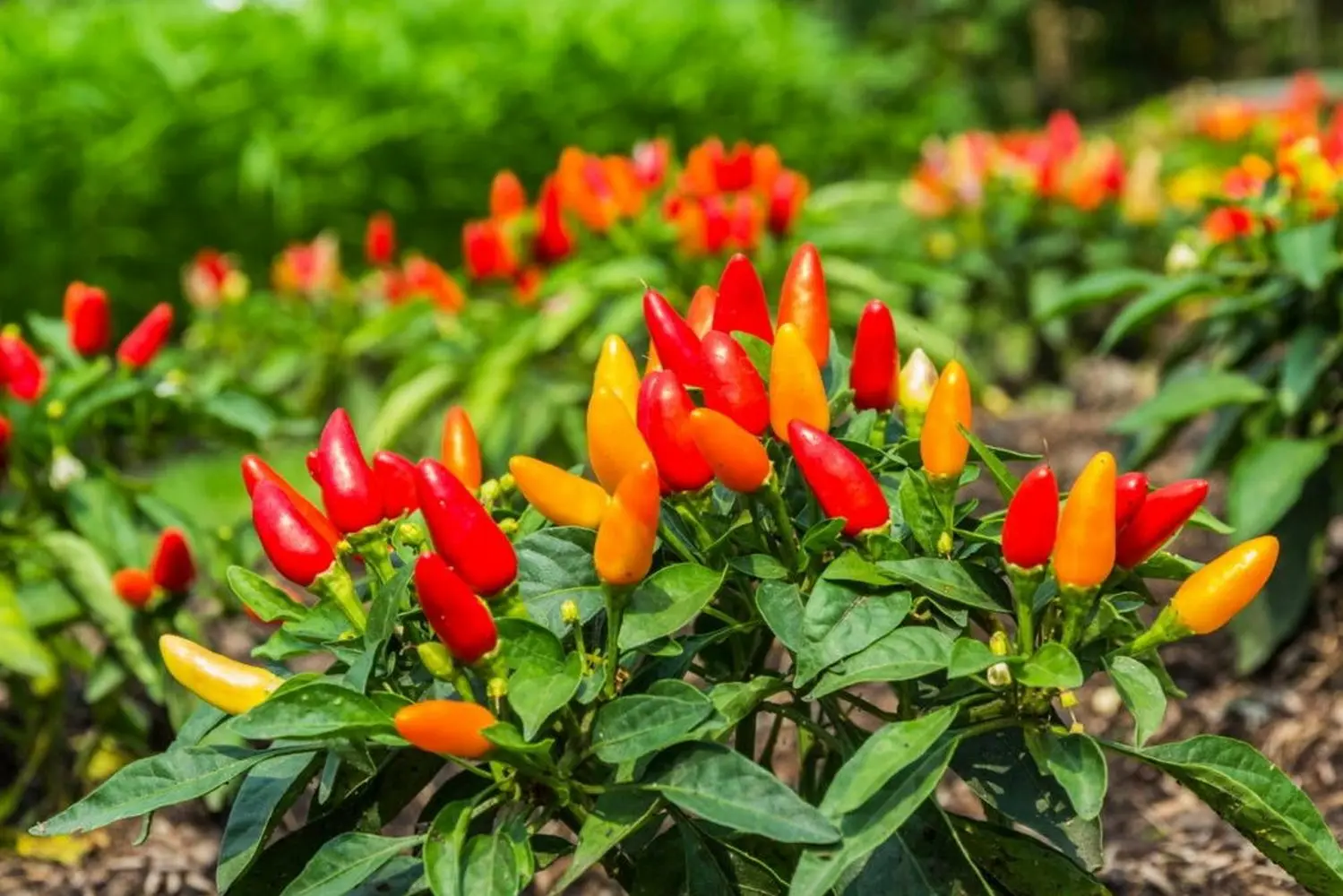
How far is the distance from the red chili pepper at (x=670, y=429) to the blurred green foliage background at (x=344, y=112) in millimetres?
4230

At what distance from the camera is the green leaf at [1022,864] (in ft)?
5.25

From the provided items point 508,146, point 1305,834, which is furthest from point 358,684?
point 508,146

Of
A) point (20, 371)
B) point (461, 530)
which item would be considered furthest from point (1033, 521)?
point (20, 371)

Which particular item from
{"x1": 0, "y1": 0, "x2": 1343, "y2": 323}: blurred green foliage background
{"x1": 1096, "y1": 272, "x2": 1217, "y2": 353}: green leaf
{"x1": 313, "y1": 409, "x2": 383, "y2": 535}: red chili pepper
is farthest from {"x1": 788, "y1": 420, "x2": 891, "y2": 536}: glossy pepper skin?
{"x1": 0, "y1": 0, "x2": 1343, "y2": 323}: blurred green foliage background

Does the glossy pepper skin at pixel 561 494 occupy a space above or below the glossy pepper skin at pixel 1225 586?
above

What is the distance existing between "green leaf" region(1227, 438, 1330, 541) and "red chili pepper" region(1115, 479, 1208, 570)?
1.28 m

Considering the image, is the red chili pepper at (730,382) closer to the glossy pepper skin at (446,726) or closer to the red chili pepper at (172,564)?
the glossy pepper skin at (446,726)

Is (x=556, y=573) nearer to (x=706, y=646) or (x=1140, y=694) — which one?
(x=706, y=646)

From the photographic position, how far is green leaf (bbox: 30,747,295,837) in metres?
1.45

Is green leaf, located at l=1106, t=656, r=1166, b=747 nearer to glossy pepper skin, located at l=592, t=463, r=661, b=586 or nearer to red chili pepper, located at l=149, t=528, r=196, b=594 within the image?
glossy pepper skin, located at l=592, t=463, r=661, b=586

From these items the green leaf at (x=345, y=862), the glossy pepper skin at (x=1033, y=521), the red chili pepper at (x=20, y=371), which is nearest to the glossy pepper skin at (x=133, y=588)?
the red chili pepper at (x=20, y=371)

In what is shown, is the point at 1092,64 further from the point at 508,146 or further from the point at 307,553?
the point at 307,553

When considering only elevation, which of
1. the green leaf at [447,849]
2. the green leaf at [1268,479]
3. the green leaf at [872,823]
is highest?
the green leaf at [447,849]

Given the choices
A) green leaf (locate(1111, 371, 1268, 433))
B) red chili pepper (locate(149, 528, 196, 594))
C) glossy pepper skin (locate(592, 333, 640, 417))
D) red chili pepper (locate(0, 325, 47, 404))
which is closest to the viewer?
glossy pepper skin (locate(592, 333, 640, 417))
